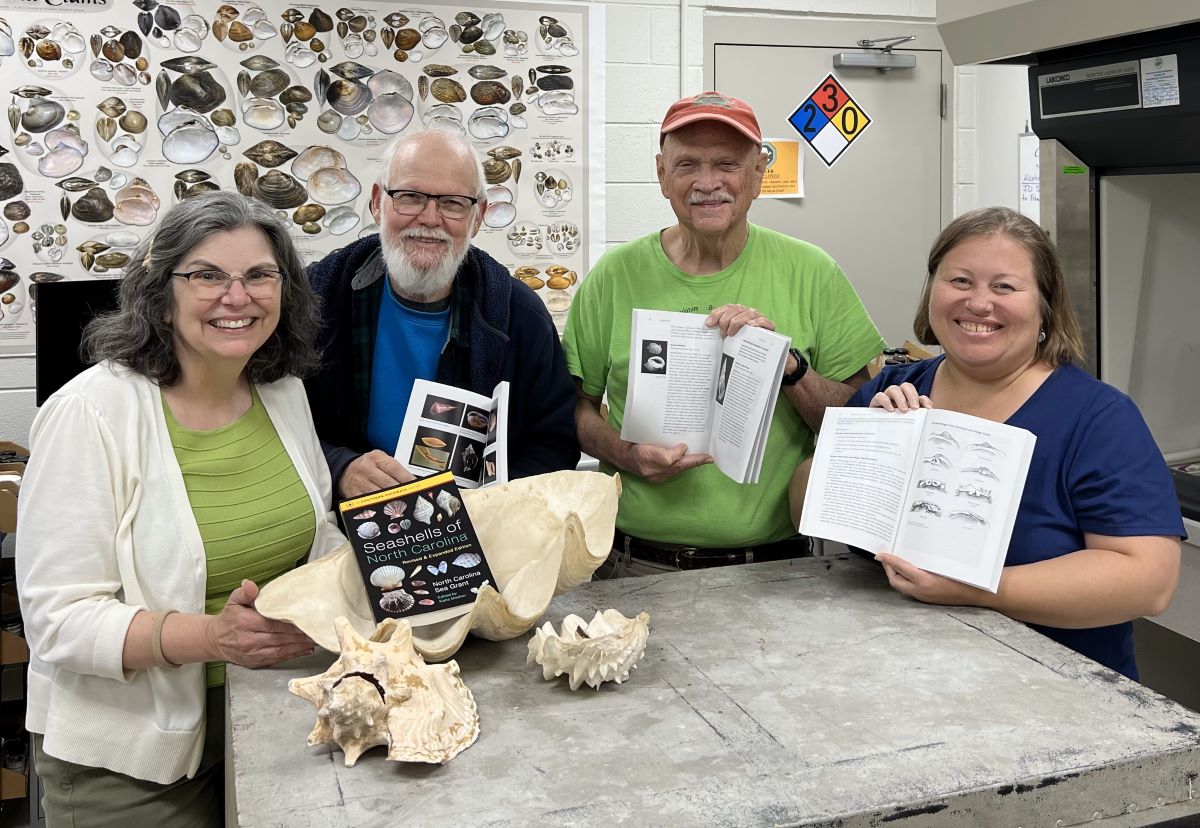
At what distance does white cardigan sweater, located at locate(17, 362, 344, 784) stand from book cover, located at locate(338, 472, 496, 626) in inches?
11.5

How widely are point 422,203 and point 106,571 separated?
967mm

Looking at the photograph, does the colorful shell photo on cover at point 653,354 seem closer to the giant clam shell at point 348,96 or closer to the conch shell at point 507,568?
the conch shell at point 507,568

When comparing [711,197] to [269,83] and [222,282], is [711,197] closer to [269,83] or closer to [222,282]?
[222,282]

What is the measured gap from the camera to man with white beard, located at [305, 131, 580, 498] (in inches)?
84.7

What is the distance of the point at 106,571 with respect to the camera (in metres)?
1.58

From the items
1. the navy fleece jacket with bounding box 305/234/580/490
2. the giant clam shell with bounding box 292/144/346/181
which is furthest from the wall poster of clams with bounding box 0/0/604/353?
the navy fleece jacket with bounding box 305/234/580/490

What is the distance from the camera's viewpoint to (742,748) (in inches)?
50.3

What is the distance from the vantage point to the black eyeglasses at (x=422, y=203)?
216 cm

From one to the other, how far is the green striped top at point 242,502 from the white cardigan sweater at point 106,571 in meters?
0.04

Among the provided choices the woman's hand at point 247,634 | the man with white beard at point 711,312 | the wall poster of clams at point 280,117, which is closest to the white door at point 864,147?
the wall poster of clams at point 280,117

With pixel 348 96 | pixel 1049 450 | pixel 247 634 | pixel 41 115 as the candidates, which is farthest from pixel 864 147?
pixel 247 634

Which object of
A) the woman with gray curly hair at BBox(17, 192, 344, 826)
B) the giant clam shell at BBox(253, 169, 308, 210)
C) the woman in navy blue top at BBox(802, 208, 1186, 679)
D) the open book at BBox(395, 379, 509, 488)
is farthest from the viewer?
the giant clam shell at BBox(253, 169, 308, 210)

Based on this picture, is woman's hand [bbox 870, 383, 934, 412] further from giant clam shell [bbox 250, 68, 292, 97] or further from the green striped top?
giant clam shell [bbox 250, 68, 292, 97]

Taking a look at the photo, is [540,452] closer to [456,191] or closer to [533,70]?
[456,191]
